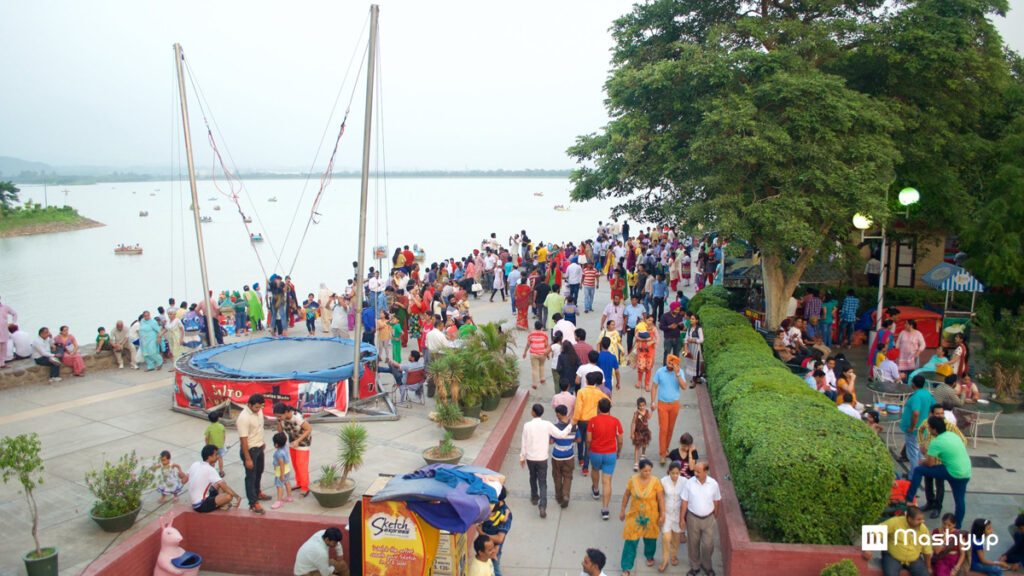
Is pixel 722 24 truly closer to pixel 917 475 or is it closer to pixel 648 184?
pixel 648 184

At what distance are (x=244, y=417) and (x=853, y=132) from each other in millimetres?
12735

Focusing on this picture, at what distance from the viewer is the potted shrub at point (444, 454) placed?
9.65m

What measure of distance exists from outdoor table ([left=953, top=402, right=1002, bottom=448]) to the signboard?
26.9ft

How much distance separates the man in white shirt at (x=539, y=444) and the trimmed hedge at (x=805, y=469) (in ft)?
7.11

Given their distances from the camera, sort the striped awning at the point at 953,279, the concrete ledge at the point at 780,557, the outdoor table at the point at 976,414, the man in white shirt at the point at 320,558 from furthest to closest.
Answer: the striped awning at the point at 953,279 → the outdoor table at the point at 976,414 → the man in white shirt at the point at 320,558 → the concrete ledge at the point at 780,557

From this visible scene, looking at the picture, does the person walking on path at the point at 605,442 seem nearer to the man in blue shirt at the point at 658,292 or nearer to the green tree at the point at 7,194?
the man in blue shirt at the point at 658,292

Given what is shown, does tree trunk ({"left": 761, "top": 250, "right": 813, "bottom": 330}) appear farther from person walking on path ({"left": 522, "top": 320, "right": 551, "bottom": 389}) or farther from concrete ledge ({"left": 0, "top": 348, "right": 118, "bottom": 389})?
concrete ledge ({"left": 0, "top": 348, "right": 118, "bottom": 389})

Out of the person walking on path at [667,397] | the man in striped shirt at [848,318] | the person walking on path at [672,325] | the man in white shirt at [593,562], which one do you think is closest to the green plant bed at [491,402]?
the person walking on path at [667,397]

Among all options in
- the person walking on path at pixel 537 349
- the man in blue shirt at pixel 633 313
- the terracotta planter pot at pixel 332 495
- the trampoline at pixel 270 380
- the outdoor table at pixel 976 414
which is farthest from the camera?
the man in blue shirt at pixel 633 313

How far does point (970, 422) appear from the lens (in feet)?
34.3

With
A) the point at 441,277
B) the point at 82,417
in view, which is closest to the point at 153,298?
the point at 441,277

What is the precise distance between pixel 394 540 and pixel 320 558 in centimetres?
91

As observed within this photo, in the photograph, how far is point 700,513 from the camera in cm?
722

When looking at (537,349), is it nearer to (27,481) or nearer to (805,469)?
(805,469)
